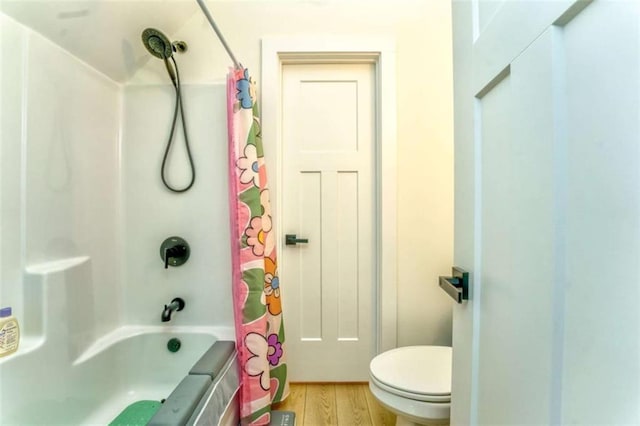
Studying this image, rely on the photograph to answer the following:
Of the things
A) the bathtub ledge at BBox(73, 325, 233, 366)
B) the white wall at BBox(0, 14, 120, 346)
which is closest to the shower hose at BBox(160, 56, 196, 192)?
the white wall at BBox(0, 14, 120, 346)

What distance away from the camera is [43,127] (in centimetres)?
108

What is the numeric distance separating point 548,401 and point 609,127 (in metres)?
0.38

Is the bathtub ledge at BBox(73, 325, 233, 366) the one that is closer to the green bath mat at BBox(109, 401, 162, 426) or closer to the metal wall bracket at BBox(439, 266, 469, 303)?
the green bath mat at BBox(109, 401, 162, 426)

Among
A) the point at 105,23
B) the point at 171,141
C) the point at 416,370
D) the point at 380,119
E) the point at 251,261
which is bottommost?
the point at 416,370

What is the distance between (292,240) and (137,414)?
1098mm

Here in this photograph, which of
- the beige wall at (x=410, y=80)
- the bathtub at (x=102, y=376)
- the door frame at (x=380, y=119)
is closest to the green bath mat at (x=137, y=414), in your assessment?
the bathtub at (x=102, y=376)

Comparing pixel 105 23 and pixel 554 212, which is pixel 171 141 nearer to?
pixel 105 23

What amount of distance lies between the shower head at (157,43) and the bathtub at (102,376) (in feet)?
4.41

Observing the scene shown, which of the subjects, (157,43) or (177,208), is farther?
(177,208)

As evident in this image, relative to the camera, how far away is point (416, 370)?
1.12 meters

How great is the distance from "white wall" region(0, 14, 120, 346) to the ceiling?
0.05m

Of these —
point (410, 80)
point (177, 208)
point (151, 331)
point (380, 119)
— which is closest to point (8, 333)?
point (151, 331)

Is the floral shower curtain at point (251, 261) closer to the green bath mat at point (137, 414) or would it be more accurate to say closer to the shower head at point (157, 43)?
the shower head at point (157, 43)

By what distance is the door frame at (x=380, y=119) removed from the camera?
1.53 meters
